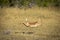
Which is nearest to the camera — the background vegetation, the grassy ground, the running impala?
the grassy ground

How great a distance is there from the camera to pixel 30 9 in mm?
2771

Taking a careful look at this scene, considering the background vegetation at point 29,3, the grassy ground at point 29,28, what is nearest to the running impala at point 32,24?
the grassy ground at point 29,28

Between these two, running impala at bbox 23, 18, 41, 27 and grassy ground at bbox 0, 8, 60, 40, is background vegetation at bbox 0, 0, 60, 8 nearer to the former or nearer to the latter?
grassy ground at bbox 0, 8, 60, 40

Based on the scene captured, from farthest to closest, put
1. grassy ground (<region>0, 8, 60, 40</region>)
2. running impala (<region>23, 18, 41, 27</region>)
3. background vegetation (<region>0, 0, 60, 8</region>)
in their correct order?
background vegetation (<region>0, 0, 60, 8</region>) < running impala (<region>23, 18, 41, 27</region>) < grassy ground (<region>0, 8, 60, 40</region>)

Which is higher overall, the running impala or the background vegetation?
the background vegetation

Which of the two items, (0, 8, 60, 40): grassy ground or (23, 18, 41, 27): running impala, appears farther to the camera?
(23, 18, 41, 27): running impala

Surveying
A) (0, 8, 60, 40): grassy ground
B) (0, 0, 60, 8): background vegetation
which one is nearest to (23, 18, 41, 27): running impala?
(0, 8, 60, 40): grassy ground

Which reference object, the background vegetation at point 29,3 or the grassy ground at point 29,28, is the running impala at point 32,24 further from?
the background vegetation at point 29,3

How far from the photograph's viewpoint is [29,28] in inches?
87.6

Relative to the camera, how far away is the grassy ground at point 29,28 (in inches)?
81.3

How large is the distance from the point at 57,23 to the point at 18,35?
594mm

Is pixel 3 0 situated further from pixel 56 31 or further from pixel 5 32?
pixel 56 31

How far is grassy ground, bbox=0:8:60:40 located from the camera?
81.3 inches

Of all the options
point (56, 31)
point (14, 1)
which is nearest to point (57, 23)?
point (56, 31)
